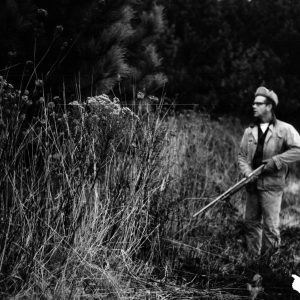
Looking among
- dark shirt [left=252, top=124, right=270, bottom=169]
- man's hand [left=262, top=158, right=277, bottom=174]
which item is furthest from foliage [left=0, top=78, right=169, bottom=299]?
dark shirt [left=252, top=124, right=270, bottom=169]

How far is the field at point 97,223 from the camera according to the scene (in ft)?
9.68

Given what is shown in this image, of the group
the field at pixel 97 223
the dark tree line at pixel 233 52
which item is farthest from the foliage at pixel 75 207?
the dark tree line at pixel 233 52

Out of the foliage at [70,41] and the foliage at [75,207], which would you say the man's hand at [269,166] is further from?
the foliage at [75,207]

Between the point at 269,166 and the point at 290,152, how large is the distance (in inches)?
9.9

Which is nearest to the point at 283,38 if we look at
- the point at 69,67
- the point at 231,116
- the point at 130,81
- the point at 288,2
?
the point at 288,2

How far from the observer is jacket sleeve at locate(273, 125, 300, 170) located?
510 cm

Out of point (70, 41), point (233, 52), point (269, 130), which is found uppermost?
point (233, 52)

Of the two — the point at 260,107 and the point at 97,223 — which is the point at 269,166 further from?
the point at 97,223

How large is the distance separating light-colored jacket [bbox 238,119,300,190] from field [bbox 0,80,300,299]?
3.09ft

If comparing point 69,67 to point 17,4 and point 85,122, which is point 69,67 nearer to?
point 17,4

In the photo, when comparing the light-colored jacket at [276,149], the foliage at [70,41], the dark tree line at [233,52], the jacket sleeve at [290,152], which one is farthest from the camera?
the dark tree line at [233,52]

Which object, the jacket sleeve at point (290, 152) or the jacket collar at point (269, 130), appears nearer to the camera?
the jacket sleeve at point (290, 152)

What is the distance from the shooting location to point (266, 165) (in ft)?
16.9

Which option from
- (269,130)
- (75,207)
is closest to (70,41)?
(75,207)
